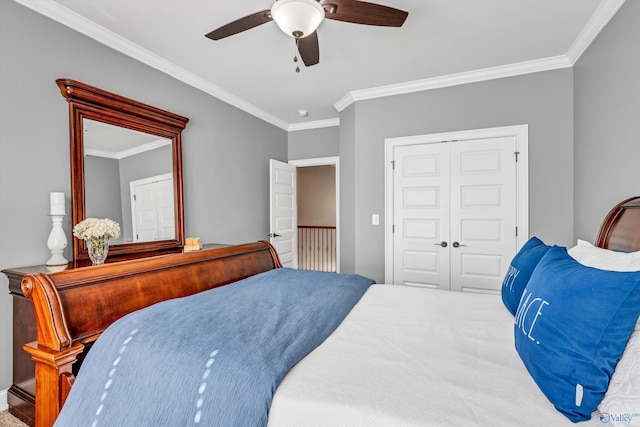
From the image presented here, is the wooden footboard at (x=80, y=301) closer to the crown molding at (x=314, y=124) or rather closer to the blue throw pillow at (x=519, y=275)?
the blue throw pillow at (x=519, y=275)

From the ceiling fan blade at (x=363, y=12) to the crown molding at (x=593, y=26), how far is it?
1.60 meters

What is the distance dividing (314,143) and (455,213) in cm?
245

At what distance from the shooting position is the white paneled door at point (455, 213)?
3223mm

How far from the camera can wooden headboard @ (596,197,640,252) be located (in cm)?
171

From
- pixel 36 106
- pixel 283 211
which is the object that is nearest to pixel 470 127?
pixel 283 211

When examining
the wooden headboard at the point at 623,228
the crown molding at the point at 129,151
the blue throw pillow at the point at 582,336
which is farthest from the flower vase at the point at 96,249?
the wooden headboard at the point at 623,228

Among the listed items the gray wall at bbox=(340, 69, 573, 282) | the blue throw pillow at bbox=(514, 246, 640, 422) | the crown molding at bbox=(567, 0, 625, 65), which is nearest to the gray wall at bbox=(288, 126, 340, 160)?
the gray wall at bbox=(340, 69, 573, 282)

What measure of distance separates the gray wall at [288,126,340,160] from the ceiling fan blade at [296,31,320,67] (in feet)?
8.28

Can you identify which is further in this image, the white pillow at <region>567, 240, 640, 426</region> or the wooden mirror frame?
the wooden mirror frame

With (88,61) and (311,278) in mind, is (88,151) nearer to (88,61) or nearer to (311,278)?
(88,61)

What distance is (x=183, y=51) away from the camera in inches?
108

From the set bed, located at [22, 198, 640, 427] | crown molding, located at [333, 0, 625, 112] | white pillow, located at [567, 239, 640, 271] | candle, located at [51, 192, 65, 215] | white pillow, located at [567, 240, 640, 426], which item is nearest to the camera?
white pillow, located at [567, 240, 640, 426]

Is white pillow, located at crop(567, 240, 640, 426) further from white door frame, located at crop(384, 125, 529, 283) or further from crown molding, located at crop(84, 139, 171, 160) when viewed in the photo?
crown molding, located at crop(84, 139, 171, 160)

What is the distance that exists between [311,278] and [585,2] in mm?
2715
